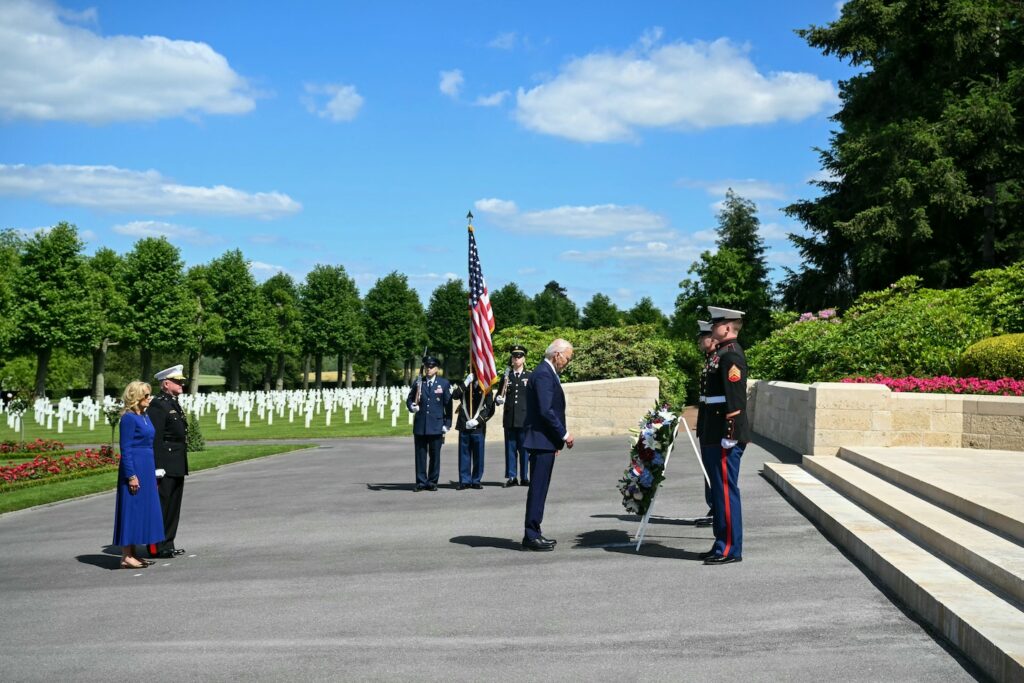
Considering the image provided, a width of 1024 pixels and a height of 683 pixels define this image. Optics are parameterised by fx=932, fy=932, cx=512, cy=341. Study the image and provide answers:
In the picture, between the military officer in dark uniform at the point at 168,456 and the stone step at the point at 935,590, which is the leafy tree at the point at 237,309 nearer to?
the military officer in dark uniform at the point at 168,456

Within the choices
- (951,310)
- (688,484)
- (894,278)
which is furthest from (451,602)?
(894,278)

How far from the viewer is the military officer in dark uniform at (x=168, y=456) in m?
8.74

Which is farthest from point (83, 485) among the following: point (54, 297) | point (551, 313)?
point (551, 313)

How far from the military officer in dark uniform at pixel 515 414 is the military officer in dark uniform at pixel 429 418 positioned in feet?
2.90

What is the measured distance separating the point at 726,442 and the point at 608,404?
14.2 metres

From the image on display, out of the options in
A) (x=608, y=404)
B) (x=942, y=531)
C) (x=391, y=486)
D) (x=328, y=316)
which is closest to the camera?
(x=942, y=531)

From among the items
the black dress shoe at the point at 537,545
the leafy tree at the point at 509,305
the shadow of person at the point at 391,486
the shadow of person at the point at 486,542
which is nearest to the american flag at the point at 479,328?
the shadow of person at the point at 391,486

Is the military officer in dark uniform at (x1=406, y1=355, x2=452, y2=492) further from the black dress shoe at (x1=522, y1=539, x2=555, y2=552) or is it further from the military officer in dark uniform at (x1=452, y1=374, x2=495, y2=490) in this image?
the black dress shoe at (x1=522, y1=539, x2=555, y2=552)

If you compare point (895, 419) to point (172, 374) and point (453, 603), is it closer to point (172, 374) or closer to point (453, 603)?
point (453, 603)

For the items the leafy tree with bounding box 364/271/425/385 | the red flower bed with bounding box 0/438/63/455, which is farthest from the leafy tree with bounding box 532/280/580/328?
the red flower bed with bounding box 0/438/63/455

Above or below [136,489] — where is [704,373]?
above

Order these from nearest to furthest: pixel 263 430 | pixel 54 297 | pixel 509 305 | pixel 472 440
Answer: pixel 472 440 → pixel 263 430 → pixel 54 297 → pixel 509 305

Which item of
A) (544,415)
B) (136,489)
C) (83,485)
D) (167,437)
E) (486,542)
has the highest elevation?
(544,415)

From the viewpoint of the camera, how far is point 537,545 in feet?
27.4
